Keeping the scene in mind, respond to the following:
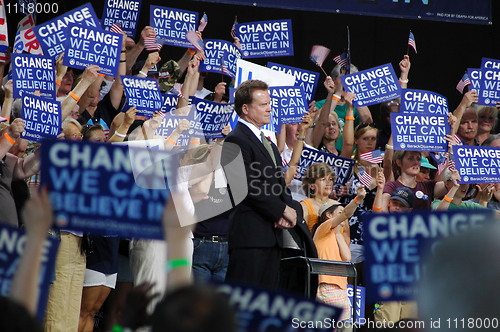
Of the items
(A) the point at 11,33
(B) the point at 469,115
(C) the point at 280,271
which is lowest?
(C) the point at 280,271

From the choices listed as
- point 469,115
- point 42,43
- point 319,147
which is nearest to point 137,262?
point 42,43

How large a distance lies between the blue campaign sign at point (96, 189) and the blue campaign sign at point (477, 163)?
5.03m

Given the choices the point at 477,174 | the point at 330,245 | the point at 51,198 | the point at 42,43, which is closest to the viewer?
the point at 51,198

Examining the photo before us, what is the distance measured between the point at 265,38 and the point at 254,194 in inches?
142

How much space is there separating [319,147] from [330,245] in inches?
80.4

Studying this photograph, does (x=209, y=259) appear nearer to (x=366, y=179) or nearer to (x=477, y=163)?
(x=366, y=179)

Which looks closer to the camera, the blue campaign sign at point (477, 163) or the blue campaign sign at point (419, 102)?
the blue campaign sign at point (477, 163)

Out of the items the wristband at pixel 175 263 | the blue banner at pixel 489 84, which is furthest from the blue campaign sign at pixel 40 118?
the blue banner at pixel 489 84

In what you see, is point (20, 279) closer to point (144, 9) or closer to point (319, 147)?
point (319, 147)

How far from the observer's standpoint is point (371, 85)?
856cm

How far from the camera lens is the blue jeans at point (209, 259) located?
6.48m

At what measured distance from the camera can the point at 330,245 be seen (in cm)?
670

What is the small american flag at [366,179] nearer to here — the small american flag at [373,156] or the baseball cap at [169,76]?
the small american flag at [373,156]

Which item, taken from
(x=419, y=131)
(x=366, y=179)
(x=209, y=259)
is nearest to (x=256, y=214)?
(x=209, y=259)
